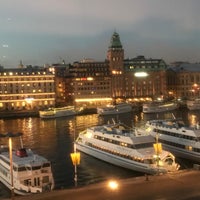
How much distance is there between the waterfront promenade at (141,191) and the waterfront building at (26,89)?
97.5 metres

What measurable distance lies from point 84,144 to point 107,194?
2663 centimetres

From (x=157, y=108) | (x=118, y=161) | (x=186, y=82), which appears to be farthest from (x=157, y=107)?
(x=118, y=161)

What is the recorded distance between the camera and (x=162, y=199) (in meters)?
21.6

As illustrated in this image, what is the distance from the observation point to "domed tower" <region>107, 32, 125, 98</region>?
138 m

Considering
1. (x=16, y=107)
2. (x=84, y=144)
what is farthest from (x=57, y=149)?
(x=16, y=107)

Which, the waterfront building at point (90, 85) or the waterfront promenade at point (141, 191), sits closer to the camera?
the waterfront promenade at point (141, 191)

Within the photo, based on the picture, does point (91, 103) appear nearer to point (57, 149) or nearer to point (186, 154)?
point (57, 149)

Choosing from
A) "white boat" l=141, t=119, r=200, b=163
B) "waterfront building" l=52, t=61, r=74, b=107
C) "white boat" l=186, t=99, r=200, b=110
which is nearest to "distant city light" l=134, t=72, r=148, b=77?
"waterfront building" l=52, t=61, r=74, b=107

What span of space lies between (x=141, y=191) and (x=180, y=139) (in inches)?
922

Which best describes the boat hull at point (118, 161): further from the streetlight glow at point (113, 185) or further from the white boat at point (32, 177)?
the streetlight glow at point (113, 185)

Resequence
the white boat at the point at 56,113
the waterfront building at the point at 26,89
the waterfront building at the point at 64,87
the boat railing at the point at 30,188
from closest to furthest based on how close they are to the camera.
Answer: the boat railing at the point at 30,188 → the white boat at the point at 56,113 → the waterfront building at the point at 26,89 → the waterfront building at the point at 64,87

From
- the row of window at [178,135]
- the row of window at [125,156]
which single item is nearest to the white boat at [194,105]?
the row of window at [178,135]

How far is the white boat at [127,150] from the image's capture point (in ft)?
123

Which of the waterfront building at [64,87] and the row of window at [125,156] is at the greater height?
the waterfront building at [64,87]
